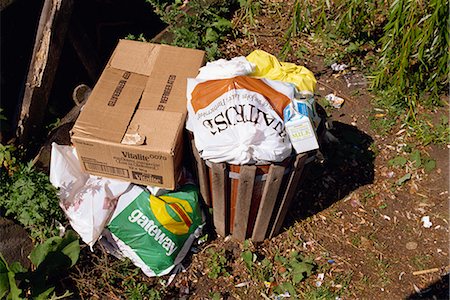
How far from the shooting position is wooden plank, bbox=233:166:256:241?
2.50 m

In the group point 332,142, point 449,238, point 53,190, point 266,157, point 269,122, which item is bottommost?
point 449,238

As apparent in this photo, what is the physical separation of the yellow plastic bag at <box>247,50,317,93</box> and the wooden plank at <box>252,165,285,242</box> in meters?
0.50

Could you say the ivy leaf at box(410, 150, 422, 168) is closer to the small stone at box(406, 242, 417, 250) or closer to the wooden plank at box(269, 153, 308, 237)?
the small stone at box(406, 242, 417, 250)

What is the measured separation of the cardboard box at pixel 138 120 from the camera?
8.24ft

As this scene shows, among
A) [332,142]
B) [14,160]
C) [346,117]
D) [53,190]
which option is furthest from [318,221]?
[14,160]

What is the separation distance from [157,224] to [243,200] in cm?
48

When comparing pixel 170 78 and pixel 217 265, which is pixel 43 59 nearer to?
pixel 170 78

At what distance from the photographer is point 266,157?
2.37 metres

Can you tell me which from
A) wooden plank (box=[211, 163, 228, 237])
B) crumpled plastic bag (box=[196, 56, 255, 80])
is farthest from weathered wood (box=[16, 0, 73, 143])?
wooden plank (box=[211, 163, 228, 237])

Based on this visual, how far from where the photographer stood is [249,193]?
2635mm

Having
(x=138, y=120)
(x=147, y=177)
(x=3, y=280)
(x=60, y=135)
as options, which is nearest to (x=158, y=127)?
(x=138, y=120)

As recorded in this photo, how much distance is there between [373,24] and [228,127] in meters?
2.39

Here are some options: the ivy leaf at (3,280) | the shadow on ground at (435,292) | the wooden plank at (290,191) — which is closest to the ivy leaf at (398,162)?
the shadow on ground at (435,292)

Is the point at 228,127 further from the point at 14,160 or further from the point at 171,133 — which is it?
the point at 14,160
